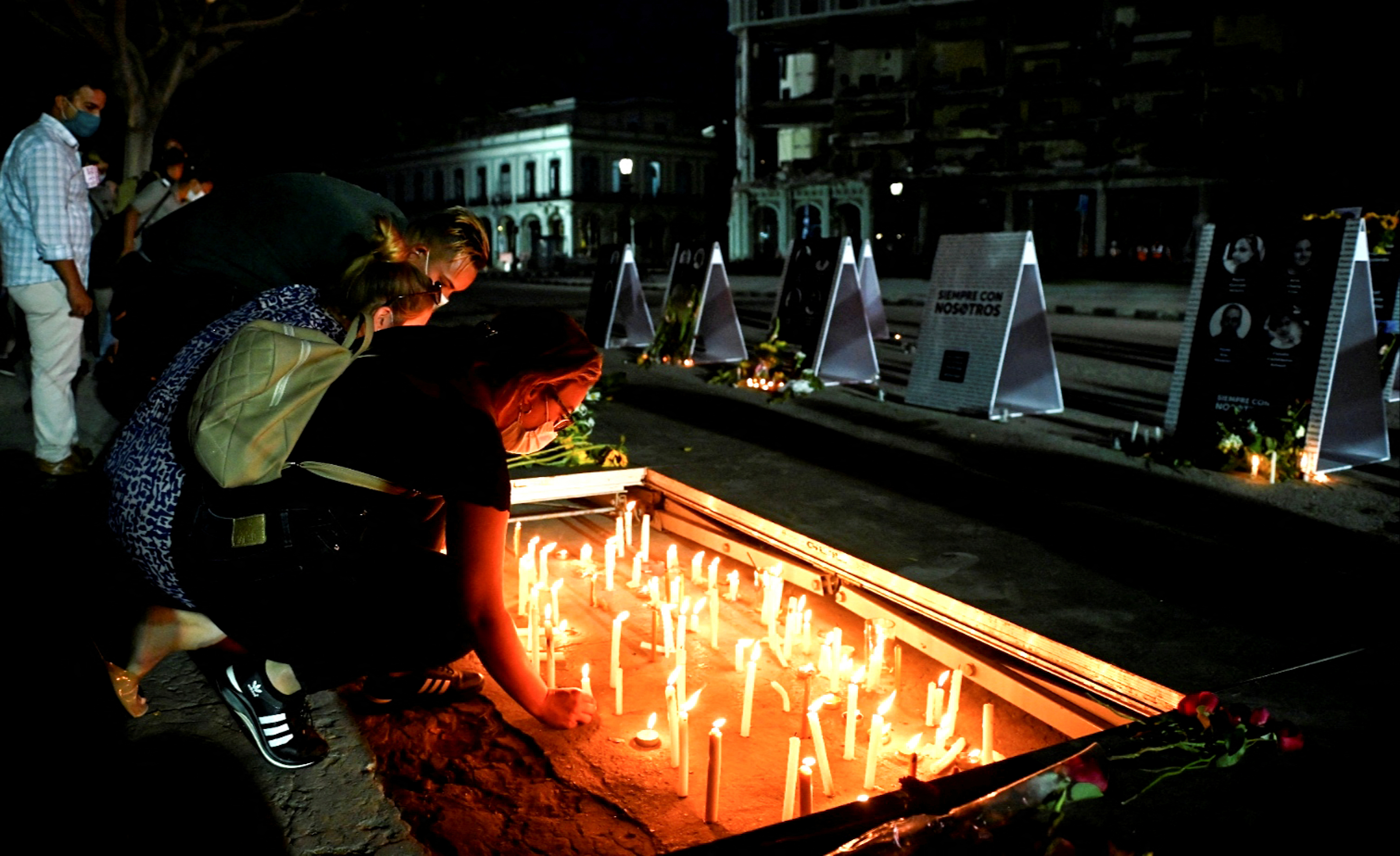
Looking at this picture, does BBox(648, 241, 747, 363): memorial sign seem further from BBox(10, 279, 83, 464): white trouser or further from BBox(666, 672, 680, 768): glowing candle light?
BBox(666, 672, 680, 768): glowing candle light

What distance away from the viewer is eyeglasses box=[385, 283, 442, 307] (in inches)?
143

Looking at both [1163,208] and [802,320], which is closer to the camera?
[802,320]

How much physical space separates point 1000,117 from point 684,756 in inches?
2292

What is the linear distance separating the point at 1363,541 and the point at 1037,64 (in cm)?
5804

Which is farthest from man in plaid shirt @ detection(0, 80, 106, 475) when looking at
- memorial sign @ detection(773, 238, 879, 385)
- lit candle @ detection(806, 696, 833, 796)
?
memorial sign @ detection(773, 238, 879, 385)

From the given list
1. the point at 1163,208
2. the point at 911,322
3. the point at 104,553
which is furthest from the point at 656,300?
the point at 1163,208

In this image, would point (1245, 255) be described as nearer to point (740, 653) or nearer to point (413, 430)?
point (740, 653)

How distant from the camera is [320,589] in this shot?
9.84 feet

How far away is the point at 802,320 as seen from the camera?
497 inches

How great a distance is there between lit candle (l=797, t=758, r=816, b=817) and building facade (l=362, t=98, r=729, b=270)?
273 feet

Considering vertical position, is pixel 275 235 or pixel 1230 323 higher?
pixel 275 235

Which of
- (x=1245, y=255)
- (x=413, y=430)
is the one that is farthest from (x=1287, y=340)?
(x=413, y=430)

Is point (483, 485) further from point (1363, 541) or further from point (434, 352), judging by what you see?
point (1363, 541)

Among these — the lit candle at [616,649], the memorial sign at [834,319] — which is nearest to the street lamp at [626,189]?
the memorial sign at [834,319]
